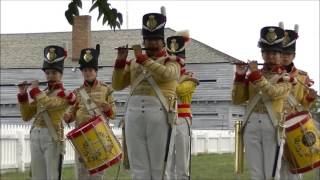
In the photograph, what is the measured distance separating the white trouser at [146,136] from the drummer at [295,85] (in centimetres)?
241

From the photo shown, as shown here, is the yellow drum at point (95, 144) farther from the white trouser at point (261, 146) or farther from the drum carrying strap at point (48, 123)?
the white trouser at point (261, 146)

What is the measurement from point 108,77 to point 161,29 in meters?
43.2

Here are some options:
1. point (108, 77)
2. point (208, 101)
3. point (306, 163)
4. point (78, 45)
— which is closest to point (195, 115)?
point (208, 101)

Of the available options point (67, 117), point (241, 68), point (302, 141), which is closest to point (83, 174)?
point (67, 117)

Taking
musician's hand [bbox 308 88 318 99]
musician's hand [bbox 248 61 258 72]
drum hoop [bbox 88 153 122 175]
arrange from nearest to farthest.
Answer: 1. musician's hand [bbox 248 61 258 72]
2. drum hoop [bbox 88 153 122 175]
3. musician's hand [bbox 308 88 318 99]

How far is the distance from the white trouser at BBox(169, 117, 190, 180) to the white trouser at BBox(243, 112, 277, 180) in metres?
2.57

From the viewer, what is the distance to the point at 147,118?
8.88 meters

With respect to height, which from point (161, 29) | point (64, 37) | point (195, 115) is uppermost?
point (161, 29)

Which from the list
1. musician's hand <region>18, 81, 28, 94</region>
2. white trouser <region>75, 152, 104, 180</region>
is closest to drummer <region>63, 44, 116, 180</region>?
white trouser <region>75, 152, 104, 180</region>

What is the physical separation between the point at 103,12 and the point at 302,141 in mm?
3924

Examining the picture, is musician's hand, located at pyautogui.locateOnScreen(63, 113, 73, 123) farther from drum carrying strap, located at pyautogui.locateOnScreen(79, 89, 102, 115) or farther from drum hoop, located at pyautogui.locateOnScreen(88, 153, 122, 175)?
drum hoop, located at pyautogui.locateOnScreen(88, 153, 122, 175)

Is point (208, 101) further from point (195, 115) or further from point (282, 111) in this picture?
point (282, 111)

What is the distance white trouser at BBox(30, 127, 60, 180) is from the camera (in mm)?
10219

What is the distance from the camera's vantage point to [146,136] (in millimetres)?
8945
